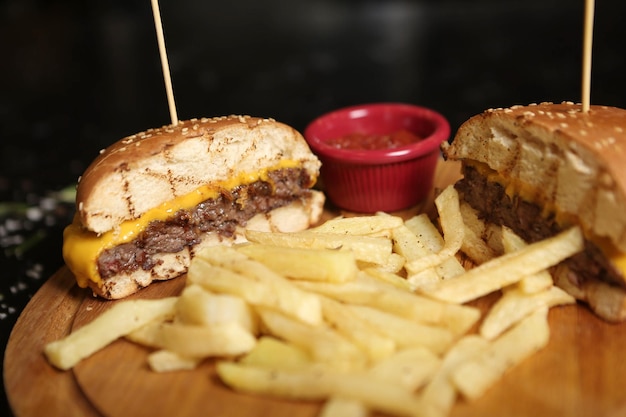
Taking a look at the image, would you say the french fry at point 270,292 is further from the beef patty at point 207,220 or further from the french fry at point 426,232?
the french fry at point 426,232

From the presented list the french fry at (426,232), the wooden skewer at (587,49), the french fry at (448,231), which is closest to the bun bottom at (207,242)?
the french fry at (426,232)

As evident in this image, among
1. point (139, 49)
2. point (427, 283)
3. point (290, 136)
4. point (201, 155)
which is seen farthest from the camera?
point (139, 49)

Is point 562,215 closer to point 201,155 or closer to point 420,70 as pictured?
point 201,155

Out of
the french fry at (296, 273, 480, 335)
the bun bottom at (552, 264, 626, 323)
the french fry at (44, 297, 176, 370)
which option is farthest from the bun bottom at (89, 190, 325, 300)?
the bun bottom at (552, 264, 626, 323)

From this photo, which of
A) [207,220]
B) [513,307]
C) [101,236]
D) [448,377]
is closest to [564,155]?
[513,307]

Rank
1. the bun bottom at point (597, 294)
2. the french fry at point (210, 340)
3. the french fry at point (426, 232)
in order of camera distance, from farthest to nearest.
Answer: the french fry at point (426, 232) < the bun bottom at point (597, 294) < the french fry at point (210, 340)

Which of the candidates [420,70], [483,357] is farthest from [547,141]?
[420,70]

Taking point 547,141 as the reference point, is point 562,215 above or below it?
below
